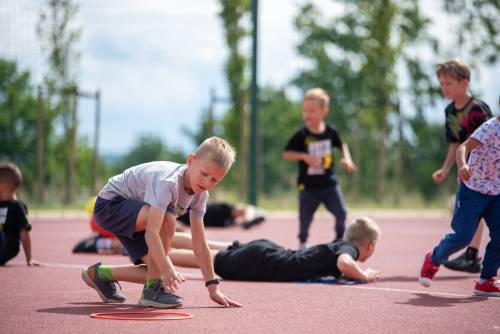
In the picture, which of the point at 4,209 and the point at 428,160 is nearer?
the point at 4,209

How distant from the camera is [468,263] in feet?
26.8

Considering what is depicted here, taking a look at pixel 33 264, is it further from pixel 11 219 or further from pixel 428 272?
pixel 428 272

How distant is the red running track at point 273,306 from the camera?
16.4 ft

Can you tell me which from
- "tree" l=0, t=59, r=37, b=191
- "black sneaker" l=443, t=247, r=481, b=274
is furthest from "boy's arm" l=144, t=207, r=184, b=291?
"tree" l=0, t=59, r=37, b=191

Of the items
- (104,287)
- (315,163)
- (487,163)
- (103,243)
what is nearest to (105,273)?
(104,287)

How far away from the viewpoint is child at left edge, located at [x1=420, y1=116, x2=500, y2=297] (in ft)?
21.7

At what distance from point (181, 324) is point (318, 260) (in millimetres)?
2415

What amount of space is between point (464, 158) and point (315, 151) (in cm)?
403

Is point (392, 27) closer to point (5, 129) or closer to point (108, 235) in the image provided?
point (5, 129)

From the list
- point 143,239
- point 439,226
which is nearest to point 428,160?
point 439,226

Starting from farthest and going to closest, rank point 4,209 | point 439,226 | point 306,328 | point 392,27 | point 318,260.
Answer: point 392,27
point 439,226
point 4,209
point 318,260
point 306,328

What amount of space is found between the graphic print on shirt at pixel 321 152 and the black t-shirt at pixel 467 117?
2318 mm

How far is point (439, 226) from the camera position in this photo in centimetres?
1596

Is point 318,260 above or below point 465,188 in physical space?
below
